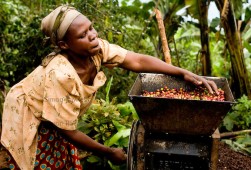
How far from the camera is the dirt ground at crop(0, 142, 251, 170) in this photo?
3052 mm

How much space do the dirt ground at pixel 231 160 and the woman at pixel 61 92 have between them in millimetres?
1134

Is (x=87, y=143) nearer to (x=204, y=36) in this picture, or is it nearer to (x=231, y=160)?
(x=231, y=160)

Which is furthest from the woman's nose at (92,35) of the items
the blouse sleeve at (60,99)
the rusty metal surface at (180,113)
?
the rusty metal surface at (180,113)

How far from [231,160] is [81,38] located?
6.73 feet

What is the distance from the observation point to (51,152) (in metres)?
2.04

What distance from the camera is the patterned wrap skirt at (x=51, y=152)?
6.45ft

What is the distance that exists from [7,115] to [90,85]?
48 cm

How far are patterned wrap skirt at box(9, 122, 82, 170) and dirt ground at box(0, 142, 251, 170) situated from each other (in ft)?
3.41

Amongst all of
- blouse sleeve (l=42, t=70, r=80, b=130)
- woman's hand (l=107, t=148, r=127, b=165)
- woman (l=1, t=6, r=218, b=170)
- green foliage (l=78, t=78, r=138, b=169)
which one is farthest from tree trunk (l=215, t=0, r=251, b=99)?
blouse sleeve (l=42, t=70, r=80, b=130)

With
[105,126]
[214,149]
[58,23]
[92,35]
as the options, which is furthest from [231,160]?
[58,23]

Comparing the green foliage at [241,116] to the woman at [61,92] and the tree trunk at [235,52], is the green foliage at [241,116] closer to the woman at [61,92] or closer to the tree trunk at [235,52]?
the tree trunk at [235,52]

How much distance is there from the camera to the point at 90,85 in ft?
6.39

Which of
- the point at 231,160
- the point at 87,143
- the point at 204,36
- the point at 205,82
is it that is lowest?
the point at 231,160

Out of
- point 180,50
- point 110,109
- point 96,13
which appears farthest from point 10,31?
point 180,50
